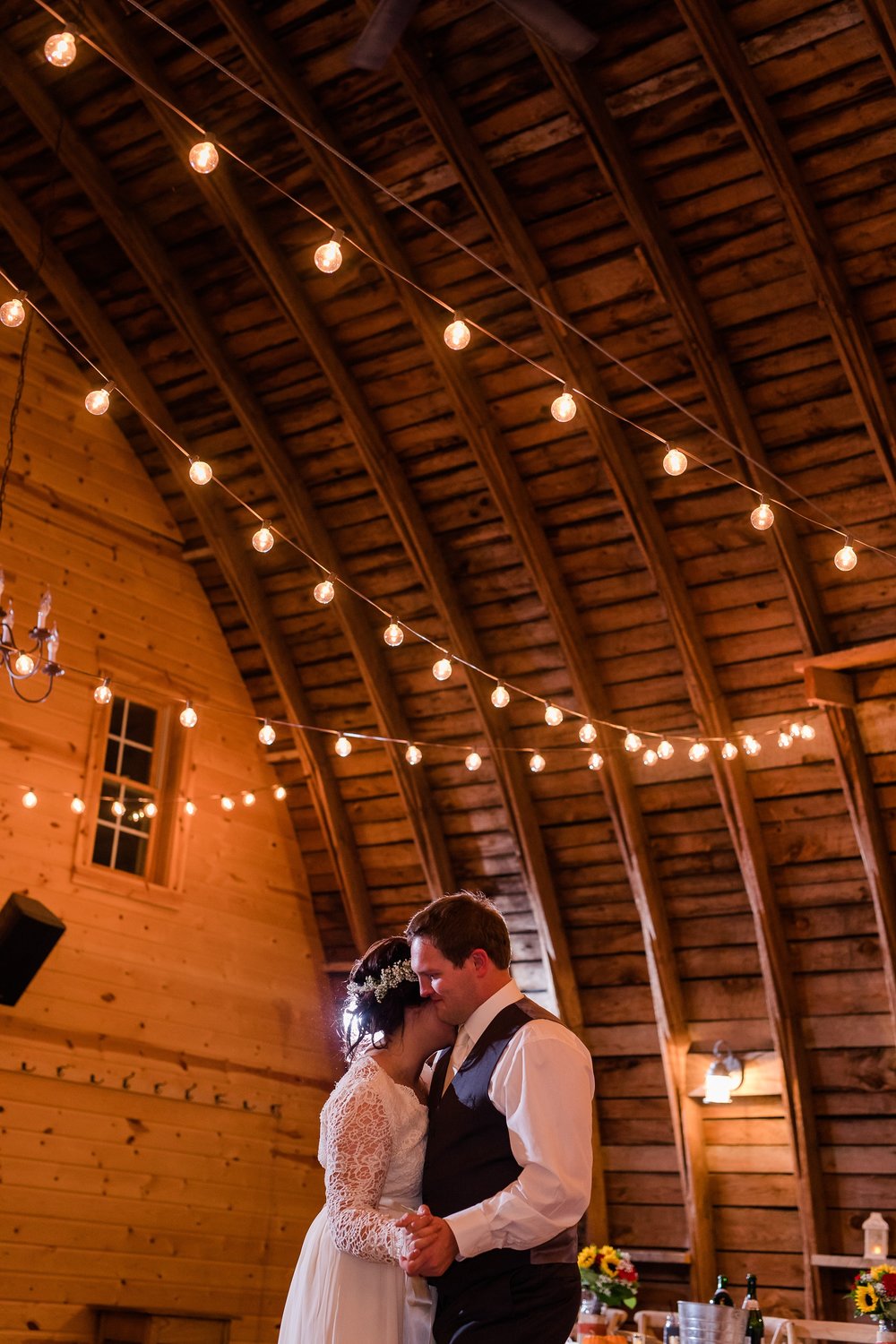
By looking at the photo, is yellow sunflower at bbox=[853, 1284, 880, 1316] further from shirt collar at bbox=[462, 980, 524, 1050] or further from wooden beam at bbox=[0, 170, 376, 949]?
wooden beam at bbox=[0, 170, 376, 949]

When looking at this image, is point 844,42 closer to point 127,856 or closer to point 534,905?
point 534,905

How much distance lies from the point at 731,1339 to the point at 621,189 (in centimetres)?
480

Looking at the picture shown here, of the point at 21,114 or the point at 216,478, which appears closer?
the point at 21,114

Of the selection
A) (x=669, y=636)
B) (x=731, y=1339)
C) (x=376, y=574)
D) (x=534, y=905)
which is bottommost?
(x=731, y=1339)

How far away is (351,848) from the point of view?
30.7 ft

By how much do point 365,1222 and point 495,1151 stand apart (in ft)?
1.09

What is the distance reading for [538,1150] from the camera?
2.87m

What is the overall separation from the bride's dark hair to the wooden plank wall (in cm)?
443

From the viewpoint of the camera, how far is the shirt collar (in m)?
3.21

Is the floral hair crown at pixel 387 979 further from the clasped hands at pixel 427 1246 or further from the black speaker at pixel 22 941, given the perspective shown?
the black speaker at pixel 22 941

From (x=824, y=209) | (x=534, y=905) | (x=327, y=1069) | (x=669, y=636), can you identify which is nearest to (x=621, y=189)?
(x=824, y=209)

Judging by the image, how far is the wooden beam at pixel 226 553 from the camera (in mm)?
7887

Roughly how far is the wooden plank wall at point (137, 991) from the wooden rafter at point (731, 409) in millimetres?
3907

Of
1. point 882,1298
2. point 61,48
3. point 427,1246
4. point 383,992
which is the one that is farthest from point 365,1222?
point 882,1298
